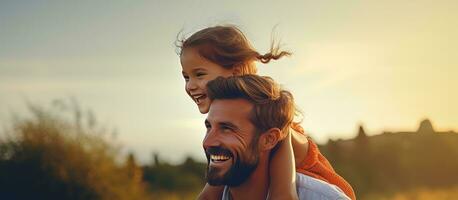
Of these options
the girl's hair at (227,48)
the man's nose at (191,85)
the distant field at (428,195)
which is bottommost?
the distant field at (428,195)

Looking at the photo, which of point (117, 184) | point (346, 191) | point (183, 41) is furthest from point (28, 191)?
point (346, 191)

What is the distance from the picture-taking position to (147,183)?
54.3 ft

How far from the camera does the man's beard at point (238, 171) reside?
13.7 feet

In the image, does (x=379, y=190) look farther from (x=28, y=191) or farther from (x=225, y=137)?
(x=225, y=137)

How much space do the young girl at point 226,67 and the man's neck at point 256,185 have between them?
0.51 metres

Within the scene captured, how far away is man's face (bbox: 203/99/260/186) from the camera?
415cm

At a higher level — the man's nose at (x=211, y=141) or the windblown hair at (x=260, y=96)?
the windblown hair at (x=260, y=96)

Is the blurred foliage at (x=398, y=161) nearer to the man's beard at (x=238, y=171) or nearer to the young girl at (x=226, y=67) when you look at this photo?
the young girl at (x=226, y=67)

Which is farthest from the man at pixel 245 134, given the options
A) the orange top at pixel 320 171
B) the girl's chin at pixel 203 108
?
the girl's chin at pixel 203 108

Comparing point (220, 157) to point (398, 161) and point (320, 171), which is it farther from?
point (398, 161)

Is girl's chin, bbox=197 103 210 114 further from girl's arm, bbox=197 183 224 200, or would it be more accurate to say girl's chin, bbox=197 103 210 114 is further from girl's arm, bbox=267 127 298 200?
girl's arm, bbox=267 127 298 200

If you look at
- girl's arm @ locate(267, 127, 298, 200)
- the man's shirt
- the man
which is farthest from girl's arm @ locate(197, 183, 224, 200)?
girl's arm @ locate(267, 127, 298, 200)

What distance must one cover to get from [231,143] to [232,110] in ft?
0.55

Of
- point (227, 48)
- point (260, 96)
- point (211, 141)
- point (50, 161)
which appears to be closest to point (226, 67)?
point (227, 48)
